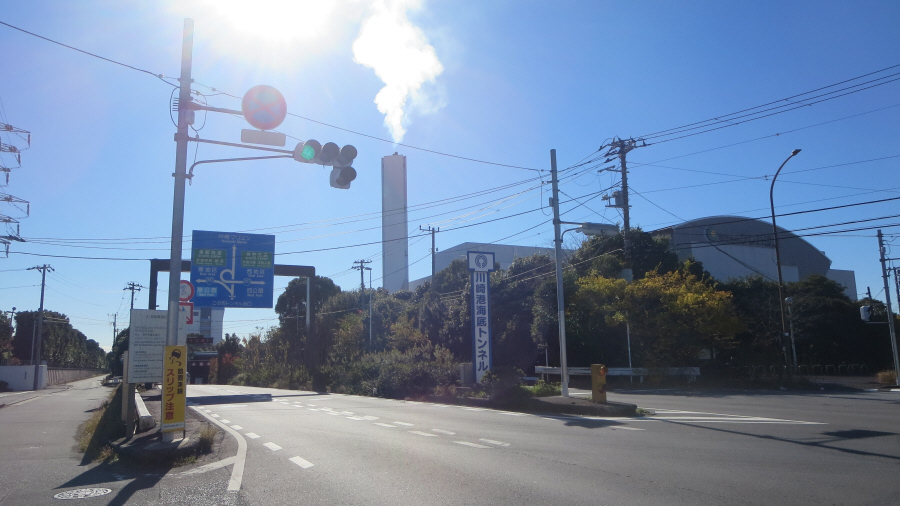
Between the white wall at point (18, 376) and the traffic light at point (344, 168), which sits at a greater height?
the traffic light at point (344, 168)

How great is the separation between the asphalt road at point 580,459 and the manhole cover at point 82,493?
1.74 meters

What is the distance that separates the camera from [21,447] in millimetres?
11516

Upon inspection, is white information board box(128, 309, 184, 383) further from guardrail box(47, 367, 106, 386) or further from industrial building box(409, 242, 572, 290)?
industrial building box(409, 242, 572, 290)

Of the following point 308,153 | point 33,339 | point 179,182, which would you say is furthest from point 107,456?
point 33,339

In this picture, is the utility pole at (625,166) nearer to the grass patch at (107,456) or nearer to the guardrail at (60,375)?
the grass patch at (107,456)

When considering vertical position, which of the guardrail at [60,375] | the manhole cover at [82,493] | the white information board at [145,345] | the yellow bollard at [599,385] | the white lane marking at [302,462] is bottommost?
the guardrail at [60,375]

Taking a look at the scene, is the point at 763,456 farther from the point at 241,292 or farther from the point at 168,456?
the point at 241,292

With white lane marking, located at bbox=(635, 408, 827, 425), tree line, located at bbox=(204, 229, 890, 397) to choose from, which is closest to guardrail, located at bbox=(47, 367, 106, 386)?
tree line, located at bbox=(204, 229, 890, 397)

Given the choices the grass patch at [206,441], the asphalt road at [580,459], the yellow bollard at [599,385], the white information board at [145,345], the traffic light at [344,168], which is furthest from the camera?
the yellow bollard at [599,385]

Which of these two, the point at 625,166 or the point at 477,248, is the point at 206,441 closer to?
the point at 625,166

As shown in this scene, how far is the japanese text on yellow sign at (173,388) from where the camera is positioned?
9477 mm

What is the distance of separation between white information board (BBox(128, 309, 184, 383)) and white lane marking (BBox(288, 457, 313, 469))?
12.6ft

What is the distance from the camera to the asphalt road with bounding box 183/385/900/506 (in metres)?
6.46

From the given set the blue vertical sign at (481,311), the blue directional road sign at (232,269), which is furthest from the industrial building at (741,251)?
the blue directional road sign at (232,269)
